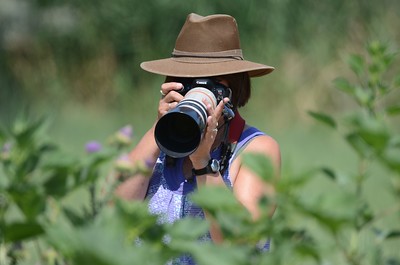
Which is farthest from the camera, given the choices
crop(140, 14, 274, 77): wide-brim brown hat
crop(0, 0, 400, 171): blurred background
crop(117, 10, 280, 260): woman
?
crop(0, 0, 400, 171): blurred background

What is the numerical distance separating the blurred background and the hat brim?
616 centimetres

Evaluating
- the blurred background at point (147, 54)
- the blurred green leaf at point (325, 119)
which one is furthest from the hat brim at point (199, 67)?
the blurred background at point (147, 54)

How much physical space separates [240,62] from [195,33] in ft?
0.67

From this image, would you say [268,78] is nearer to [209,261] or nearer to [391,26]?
[391,26]

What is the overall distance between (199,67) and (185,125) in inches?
23.3

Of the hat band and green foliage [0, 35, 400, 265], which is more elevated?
green foliage [0, 35, 400, 265]

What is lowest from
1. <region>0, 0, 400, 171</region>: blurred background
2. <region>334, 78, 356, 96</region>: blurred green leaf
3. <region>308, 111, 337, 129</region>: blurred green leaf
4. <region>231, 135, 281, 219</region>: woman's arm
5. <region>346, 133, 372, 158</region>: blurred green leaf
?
<region>0, 0, 400, 171</region>: blurred background

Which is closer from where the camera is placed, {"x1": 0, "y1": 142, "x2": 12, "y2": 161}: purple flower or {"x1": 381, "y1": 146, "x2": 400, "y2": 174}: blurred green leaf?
{"x1": 381, "y1": 146, "x2": 400, "y2": 174}: blurred green leaf

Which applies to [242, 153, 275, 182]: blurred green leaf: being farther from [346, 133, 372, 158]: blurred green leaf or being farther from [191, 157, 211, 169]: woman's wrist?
[191, 157, 211, 169]: woman's wrist

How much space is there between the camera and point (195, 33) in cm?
325

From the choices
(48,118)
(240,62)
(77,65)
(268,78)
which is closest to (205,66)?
(240,62)

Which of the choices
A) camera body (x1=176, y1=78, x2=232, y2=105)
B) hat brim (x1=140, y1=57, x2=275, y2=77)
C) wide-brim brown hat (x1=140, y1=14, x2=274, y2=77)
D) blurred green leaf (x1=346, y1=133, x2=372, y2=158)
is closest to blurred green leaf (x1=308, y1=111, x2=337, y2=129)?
blurred green leaf (x1=346, y1=133, x2=372, y2=158)

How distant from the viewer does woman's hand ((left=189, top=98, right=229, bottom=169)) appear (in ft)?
8.57

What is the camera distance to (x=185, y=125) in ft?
8.20
